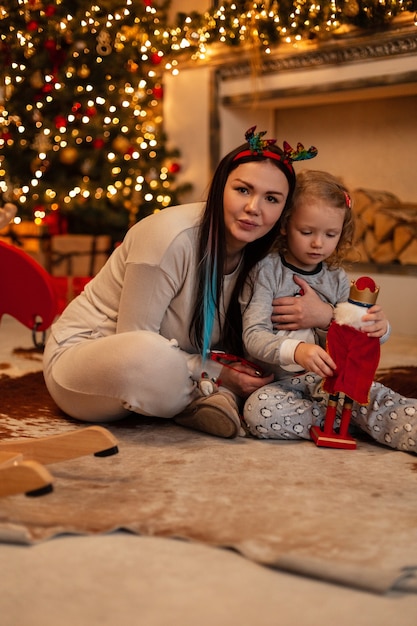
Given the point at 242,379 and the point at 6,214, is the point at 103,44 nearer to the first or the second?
the point at 6,214

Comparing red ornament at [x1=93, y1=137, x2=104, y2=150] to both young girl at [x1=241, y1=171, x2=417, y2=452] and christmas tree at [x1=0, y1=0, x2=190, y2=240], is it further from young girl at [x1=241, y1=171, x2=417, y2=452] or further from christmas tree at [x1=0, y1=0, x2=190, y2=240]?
young girl at [x1=241, y1=171, x2=417, y2=452]

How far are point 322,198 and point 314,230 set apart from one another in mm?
81

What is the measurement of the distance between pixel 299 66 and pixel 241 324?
222 cm

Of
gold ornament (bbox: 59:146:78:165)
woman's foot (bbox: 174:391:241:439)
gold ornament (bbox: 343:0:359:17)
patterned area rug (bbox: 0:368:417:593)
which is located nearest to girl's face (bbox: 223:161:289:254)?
woman's foot (bbox: 174:391:241:439)

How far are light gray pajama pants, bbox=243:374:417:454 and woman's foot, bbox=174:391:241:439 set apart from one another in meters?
0.06

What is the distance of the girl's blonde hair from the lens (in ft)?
6.25

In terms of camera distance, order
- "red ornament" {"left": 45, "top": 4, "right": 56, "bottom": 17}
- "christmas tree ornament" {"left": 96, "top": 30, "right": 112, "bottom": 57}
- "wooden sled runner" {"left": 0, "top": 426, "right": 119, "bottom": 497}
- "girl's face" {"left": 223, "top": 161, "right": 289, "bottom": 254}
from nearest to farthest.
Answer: "wooden sled runner" {"left": 0, "top": 426, "right": 119, "bottom": 497} → "girl's face" {"left": 223, "top": 161, "right": 289, "bottom": 254} → "red ornament" {"left": 45, "top": 4, "right": 56, "bottom": 17} → "christmas tree ornament" {"left": 96, "top": 30, "right": 112, "bottom": 57}

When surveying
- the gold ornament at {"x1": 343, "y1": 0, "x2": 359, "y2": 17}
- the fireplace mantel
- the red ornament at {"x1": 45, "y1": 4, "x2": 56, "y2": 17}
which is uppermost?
the red ornament at {"x1": 45, "y1": 4, "x2": 56, "y2": 17}

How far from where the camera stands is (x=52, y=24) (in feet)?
13.6

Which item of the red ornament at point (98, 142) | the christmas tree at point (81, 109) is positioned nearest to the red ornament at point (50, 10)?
the christmas tree at point (81, 109)

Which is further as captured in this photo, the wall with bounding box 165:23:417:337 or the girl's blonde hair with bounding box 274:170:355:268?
the wall with bounding box 165:23:417:337

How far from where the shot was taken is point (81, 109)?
4.32m

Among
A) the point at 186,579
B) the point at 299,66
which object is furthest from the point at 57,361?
the point at 299,66

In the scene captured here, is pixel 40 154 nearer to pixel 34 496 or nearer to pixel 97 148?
pixel 97 148
